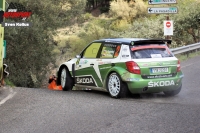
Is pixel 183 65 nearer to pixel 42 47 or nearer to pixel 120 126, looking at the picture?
pixel 42 47

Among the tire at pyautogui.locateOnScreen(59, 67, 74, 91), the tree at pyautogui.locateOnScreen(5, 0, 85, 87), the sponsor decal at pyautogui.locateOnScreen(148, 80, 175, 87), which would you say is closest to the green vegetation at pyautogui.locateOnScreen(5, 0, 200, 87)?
the tree at pyautogui.locateOnScreen(5, 0, 85, 87)

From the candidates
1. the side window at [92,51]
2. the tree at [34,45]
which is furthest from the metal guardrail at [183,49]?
the tree at [34,45]

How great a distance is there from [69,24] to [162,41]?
1835cm

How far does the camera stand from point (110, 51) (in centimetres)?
1061

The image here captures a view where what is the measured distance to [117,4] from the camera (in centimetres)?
5769

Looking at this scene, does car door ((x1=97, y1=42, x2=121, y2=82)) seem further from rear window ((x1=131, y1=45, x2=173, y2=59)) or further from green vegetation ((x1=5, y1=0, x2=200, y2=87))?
green vegetation ((x1=5, y1=0, x2=200, y2=87))

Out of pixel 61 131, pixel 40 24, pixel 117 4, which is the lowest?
pixel 61 131

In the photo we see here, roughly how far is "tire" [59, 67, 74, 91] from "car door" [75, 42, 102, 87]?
11.6 inches

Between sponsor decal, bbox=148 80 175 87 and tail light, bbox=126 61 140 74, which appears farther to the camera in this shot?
sponsor decal, bbox=148 80 175 87

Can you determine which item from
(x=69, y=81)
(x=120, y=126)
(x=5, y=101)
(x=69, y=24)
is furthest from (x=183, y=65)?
(x=69, y=24)

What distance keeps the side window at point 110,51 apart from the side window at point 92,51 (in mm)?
293

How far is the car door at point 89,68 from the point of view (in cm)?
1095

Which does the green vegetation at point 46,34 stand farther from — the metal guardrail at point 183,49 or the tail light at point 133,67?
the tail light at point 133,67

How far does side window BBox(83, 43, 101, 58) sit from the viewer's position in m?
11.1
